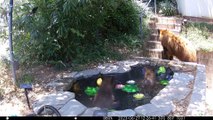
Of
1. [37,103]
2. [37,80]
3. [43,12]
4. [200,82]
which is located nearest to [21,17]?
[43,12]

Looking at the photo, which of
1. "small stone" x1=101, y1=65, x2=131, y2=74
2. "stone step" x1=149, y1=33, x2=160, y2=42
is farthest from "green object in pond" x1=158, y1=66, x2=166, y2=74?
"stone step" x1=149, y1=33, x2=160, y2=42

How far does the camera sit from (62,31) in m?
5.60

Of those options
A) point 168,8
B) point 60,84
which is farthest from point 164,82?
point 168,8

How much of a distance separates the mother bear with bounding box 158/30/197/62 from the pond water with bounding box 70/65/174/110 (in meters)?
0.63

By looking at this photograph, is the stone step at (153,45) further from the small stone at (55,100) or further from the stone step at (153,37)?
the small stone at (55,100)

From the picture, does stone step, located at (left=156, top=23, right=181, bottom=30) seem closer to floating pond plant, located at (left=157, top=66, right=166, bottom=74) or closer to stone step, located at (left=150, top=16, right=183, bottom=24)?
stone step, located at (left=150, top=16, right=183, bottom=24)

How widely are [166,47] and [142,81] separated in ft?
5.16

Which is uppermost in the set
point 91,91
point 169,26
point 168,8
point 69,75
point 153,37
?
point 168,8

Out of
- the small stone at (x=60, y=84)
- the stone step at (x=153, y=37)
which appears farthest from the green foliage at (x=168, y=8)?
the small stone at (x=60, y=84)

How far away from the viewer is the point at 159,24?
27.6 feet

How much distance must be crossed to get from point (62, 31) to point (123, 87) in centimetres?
159

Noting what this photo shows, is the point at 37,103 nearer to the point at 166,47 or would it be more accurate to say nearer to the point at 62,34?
the point at 62,34

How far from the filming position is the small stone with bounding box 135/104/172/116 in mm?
4031

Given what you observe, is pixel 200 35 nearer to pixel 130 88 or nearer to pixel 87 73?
pixel 130 88
